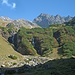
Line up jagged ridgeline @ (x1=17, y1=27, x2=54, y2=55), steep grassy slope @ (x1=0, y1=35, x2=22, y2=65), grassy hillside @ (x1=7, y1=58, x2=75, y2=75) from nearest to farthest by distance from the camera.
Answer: grassy hillside @ (x1=7, y1=58, x2=75, y2=75), steep grassy slope @ (x1=0, y1=35, x2=22, y2=65), jagged ridgeline @ (x1=17, y1=27, x2=54, y2=55)

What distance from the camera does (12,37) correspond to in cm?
18062

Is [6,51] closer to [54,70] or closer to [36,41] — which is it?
[36,41]

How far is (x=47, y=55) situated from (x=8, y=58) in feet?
88.8

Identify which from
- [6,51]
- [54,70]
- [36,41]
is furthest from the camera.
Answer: [36,41]

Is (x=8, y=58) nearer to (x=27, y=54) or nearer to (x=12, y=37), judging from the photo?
(x=27, y=54)

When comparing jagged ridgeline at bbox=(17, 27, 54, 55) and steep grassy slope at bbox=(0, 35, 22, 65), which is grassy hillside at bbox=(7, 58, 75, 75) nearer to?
steep grassy slope at bbox=(0, 35, 22, 65)

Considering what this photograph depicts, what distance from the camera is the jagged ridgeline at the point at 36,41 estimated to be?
161750 mm

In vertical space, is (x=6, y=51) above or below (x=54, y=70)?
above

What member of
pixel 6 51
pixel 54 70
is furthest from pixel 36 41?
pixel 54 70

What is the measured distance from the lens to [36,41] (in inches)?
6747

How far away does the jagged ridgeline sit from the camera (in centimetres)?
16175

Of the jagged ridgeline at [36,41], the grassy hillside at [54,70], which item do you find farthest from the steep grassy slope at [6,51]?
the grassy hillside at [54,70]

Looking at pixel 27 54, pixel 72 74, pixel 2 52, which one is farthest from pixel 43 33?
pixel 72 74

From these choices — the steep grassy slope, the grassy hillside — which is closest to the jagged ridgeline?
the steep grassy slope
